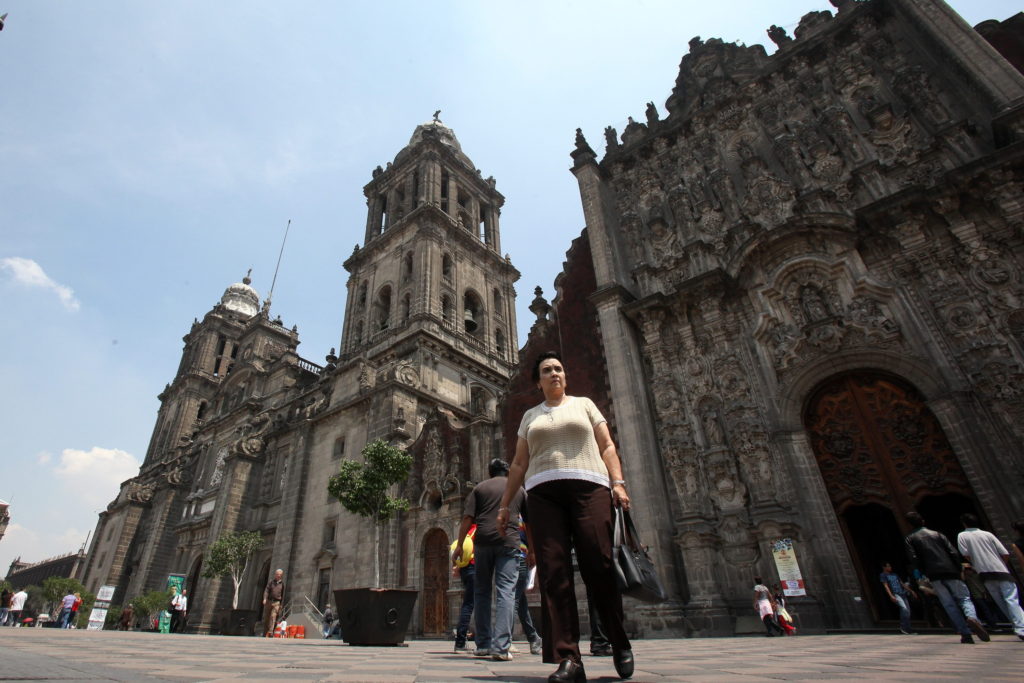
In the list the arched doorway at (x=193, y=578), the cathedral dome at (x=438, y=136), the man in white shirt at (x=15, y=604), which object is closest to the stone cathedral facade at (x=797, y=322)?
the man in white shirt at (x=15, y=604)

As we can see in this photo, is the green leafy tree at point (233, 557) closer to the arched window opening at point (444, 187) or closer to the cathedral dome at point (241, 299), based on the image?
the arched window opening at point (444, 187)

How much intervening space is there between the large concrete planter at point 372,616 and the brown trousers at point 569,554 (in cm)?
540

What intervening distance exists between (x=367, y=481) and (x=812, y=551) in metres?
12.6

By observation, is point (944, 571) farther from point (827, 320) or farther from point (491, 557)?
point (827, 320)

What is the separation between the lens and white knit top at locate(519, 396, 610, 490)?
332cm

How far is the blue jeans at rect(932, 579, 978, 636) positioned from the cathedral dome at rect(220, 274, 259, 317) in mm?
61010

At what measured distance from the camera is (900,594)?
877 cm

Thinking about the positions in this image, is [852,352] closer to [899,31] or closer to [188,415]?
[899,31]

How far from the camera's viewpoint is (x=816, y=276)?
40.5 ft

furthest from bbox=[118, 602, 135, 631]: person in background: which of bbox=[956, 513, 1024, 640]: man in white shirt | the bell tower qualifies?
bbox=[956, 513, 1024, 640]: man in white shirt

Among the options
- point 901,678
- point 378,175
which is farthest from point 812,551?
point 378,175

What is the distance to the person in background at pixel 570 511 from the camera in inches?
116

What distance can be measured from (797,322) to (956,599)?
6.93 m

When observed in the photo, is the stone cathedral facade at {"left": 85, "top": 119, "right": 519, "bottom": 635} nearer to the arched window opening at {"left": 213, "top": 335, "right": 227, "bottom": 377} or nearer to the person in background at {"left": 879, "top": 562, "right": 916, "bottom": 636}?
the arched window opening at {"left": 213, "top": 335, "right": 227, "bottom": 377}
